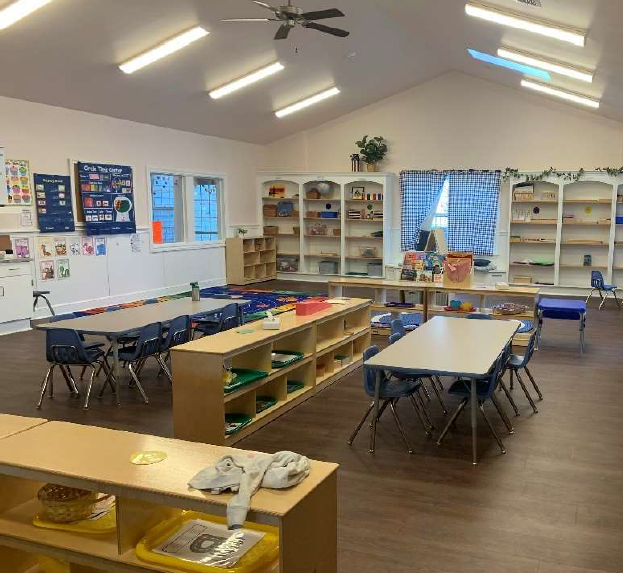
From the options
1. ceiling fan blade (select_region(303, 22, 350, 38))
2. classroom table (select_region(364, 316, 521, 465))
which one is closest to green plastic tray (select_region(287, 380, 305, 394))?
classroom table (select_region(364, 316, 521, 465))

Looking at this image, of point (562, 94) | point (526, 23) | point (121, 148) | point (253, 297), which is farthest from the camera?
point (253, 297)

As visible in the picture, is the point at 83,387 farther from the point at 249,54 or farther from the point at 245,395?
the point at 249,54

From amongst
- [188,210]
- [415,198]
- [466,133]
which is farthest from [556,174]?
[188,210]

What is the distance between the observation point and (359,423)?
5.14 meters

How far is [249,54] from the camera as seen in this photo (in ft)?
32.6

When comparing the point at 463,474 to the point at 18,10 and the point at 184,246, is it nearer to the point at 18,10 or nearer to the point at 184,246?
the point at 18,10

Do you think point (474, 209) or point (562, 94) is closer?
point (562, 94)

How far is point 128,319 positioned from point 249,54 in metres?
5.49

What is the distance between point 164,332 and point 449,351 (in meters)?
3.21

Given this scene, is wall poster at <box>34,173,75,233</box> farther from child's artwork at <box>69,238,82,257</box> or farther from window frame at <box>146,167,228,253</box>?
window frame at <box>146,167,228,253</box>

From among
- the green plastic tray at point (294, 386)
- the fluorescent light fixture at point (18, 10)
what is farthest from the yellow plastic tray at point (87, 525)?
the fluorescent light fixture at point (18, 10)

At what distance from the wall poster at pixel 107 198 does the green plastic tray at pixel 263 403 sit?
6.04 metres

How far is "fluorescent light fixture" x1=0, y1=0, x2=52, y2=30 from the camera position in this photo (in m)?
6.89

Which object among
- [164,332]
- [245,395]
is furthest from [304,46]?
[245,395]
